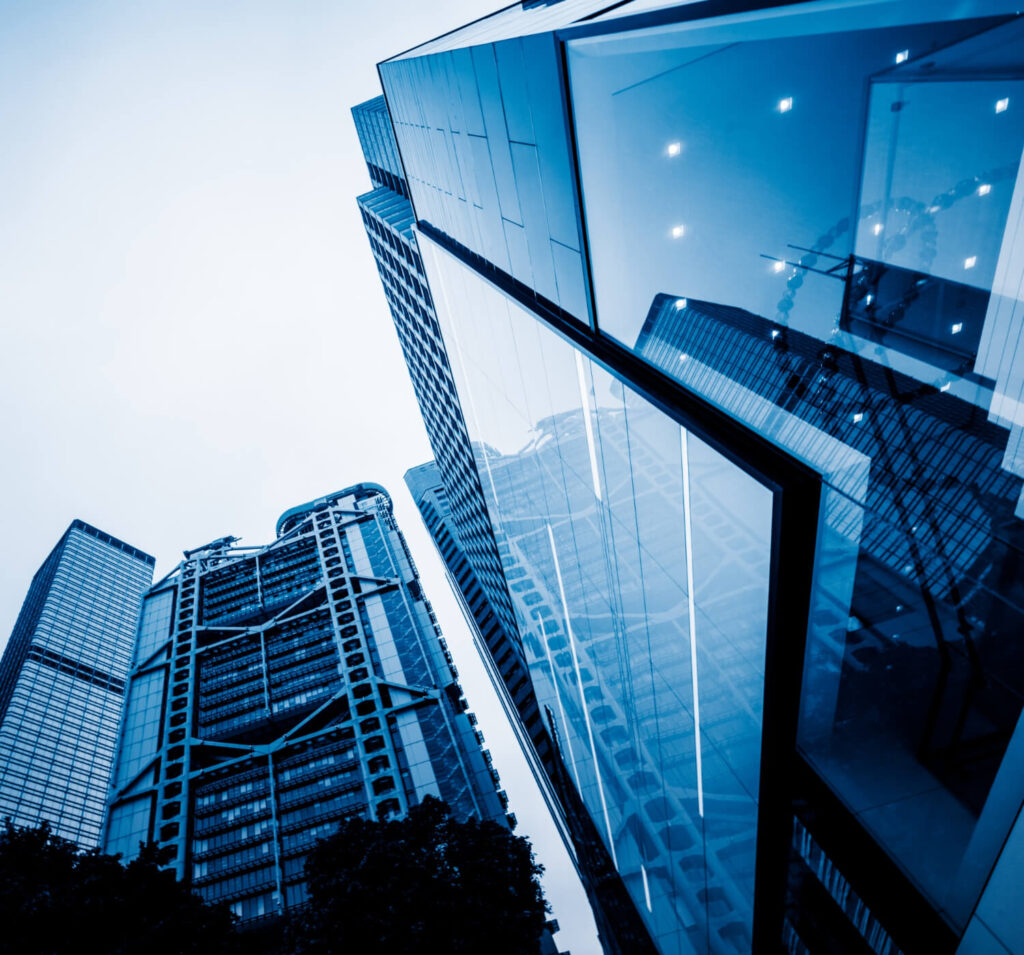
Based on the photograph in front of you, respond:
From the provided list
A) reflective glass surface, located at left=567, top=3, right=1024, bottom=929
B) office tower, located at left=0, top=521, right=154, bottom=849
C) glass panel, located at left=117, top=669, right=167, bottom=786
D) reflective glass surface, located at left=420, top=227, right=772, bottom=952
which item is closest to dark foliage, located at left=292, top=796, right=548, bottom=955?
reflective glass surface, located at left=420, top=227, right=772, bottom=952

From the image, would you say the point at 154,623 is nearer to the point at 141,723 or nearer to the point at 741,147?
the point at 141,723

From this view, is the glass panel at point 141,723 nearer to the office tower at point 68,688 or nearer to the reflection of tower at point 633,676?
the office tower at point 68,688

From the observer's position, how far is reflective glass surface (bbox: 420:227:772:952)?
7.38m

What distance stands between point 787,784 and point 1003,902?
10.6ft

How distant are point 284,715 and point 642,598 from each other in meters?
78.3

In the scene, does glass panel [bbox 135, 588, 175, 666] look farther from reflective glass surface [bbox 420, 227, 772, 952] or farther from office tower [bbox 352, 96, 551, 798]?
reflective glass surface [bbox 420, 227, 772, 952]

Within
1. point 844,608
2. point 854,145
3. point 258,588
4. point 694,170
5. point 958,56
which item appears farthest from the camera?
point 258,588

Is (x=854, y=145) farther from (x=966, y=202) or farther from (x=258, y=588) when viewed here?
(x=258, y=588)

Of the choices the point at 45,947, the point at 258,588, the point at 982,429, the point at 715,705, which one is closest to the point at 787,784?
the point at 715,705

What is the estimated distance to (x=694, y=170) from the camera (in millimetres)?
5824

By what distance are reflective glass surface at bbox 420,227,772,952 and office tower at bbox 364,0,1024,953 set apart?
8 centimetres

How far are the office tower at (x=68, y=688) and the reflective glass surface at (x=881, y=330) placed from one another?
118199 millimetres

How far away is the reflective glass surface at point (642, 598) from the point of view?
7.38 meters

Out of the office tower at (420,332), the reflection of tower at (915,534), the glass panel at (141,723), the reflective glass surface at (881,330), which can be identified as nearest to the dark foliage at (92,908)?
the reflective glass surface at (881,330)
